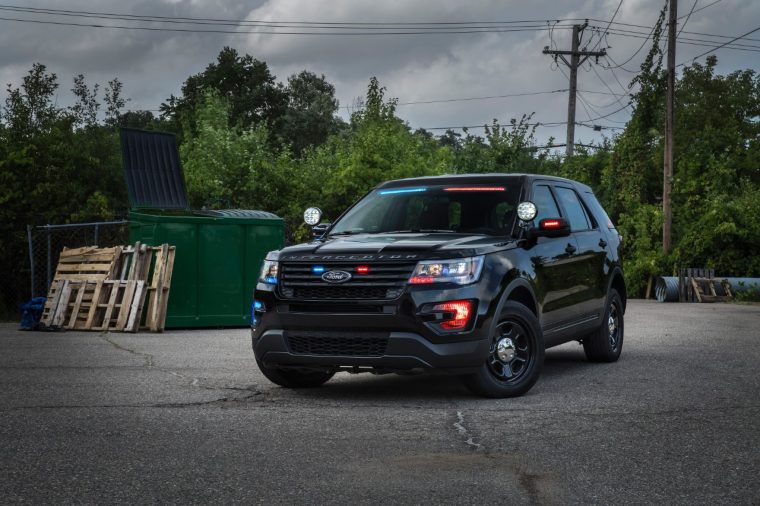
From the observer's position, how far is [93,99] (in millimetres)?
31125

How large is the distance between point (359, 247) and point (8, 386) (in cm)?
344

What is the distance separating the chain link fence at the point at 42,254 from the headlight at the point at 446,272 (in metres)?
11.1

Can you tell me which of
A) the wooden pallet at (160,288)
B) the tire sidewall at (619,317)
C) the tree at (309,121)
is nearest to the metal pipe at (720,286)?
the wooden pallet at (160,288)

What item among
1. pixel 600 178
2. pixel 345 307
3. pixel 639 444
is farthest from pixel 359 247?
pixel 600 178

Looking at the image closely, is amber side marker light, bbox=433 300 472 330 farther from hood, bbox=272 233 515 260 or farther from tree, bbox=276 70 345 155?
tree, bbox=276 70 345 155

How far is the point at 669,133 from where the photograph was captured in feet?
103

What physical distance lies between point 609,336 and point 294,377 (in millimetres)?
3698

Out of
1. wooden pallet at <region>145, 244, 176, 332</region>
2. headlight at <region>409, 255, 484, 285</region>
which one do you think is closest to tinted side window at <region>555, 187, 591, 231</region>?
headlight at <region>409, 255, 484, 285</region>

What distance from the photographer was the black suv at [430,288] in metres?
7.88

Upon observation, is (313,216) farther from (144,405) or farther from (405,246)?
(144,405)

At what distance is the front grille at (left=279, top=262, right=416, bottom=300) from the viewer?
26.0 ft

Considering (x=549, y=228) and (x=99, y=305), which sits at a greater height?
(x=549, y=228)

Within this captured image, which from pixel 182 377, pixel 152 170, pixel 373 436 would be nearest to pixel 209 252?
pixel 152 170

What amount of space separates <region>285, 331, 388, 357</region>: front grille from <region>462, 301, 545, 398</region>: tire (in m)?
0.83
